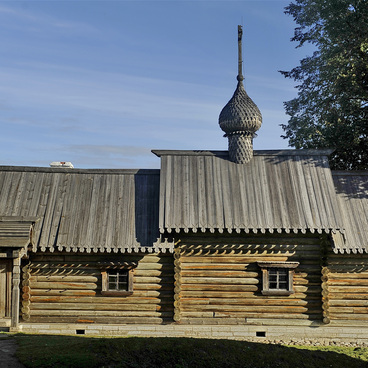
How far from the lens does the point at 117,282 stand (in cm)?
1709

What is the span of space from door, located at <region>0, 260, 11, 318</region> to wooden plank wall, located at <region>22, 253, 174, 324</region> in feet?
2.50

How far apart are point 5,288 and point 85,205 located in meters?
4.05

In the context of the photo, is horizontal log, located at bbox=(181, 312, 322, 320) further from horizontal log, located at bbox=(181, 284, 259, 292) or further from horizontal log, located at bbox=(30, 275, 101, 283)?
horizontal log, located at bbox=(30, 275, 101, 283)

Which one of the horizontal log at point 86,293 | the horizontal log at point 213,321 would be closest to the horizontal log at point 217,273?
the horizontal log at point 86,293

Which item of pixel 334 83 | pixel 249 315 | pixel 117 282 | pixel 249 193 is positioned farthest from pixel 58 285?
pixel 334 83

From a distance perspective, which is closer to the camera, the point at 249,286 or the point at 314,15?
the point at 249,286

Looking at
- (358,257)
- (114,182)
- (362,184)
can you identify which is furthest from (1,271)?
(362,184)

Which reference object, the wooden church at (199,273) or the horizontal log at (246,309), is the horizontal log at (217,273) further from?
the horizontal log at (246,309)

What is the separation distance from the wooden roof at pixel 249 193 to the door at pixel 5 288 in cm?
550

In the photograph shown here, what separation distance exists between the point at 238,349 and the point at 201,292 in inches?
243

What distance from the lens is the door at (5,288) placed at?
1630 cm

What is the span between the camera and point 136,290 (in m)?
17.1

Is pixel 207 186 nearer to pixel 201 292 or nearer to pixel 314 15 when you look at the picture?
pixel 201 292

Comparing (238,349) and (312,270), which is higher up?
(312,270)
